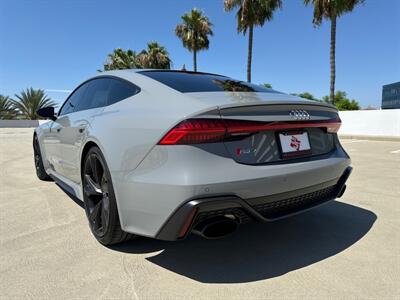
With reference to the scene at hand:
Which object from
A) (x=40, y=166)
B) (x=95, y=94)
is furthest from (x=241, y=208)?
(x=40, y=166)

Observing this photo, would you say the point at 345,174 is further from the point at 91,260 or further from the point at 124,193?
the point at 91,260

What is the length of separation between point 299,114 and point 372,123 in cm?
1634

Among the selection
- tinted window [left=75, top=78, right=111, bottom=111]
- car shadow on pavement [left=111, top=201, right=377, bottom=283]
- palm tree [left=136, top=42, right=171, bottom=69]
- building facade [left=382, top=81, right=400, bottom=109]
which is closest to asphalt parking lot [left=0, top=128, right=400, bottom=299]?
car shadow on pavement [left=111, top=201, right=377, bottom=283]

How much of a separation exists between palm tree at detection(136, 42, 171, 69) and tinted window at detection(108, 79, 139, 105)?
28.6m

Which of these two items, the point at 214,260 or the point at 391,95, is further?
the point at 391,95

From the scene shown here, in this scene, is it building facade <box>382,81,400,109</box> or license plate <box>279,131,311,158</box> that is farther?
building facade <box>382,81,400,109</box>

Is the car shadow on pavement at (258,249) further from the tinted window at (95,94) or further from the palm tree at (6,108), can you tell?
the palm tree at (6,108)

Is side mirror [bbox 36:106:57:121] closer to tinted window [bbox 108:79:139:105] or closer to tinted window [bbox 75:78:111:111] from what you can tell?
tinted window [bbox 75:78:111:111]

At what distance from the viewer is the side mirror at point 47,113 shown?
13.0 ft

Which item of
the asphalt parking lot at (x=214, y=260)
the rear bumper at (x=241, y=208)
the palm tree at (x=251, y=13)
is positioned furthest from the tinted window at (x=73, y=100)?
the palm tree at (x=251, y=13)

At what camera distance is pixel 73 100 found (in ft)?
12.2

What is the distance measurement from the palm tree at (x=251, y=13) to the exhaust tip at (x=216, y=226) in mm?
18722

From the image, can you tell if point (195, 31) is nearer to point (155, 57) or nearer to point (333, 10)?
point (155, 57)

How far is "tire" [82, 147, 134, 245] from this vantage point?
7.05 feet
